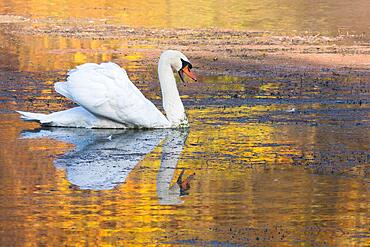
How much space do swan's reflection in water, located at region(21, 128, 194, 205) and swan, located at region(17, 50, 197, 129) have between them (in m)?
0.13

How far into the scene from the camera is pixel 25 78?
63.0 feet

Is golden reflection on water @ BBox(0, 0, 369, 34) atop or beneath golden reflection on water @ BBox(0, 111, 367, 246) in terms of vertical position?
beneath

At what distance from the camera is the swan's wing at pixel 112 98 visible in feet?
47.9

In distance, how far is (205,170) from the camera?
468 inches

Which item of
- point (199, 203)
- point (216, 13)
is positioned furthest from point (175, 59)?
point (216, 13)

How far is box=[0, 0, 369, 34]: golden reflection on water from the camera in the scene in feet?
97.0

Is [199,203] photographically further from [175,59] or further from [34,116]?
[175,59]

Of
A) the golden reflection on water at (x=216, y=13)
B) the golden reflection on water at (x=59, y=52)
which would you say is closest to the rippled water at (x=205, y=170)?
the golden reflection on water at (x=59, y=52)

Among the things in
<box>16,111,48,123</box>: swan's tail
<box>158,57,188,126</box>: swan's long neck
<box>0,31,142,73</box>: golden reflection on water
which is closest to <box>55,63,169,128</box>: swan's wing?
<box>158,57,188,126</box>: swan's long neck

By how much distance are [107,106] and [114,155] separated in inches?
75.7

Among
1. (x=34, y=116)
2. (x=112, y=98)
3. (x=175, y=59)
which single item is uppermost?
(x=175, y=59)

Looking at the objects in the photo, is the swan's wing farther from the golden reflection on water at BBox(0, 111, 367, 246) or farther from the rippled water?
the golden reflection on water at BBox(0, 111, 367, 246)

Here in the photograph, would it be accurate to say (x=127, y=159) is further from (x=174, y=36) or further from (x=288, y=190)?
(x=174, y=36)

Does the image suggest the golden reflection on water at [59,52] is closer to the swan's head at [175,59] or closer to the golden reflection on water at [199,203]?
the swan's head at [175,59]
